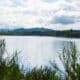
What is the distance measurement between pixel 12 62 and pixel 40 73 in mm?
959

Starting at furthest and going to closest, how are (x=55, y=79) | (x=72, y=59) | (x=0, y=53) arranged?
(x=0, y=53) → (x=72, y=59) → (x=55, y=79)

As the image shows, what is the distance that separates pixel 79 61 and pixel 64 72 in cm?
65

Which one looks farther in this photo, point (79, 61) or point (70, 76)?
point (79, 61)

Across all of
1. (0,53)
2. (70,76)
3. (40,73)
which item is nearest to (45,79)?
(40,73)

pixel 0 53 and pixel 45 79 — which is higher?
pixel 0 53

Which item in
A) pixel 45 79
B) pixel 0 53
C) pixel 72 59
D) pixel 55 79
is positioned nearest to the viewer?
pixel 55 79

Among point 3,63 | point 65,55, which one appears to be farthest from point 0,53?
point 65,55

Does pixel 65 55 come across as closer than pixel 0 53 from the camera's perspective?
Yes

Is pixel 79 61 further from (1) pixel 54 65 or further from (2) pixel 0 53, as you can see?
(2) pixel 0 53

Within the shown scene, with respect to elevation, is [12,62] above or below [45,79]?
above

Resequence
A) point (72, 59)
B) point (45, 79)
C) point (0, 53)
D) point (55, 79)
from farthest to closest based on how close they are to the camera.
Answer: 1. point (0, 53)
2. point (45, 79)
3. point (72, 59)
4. point (55, 79)

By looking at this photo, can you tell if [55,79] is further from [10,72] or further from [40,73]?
[40,73]

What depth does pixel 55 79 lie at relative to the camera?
608 cm

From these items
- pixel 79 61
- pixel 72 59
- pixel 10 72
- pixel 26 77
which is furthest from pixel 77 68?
pixel 10 72
